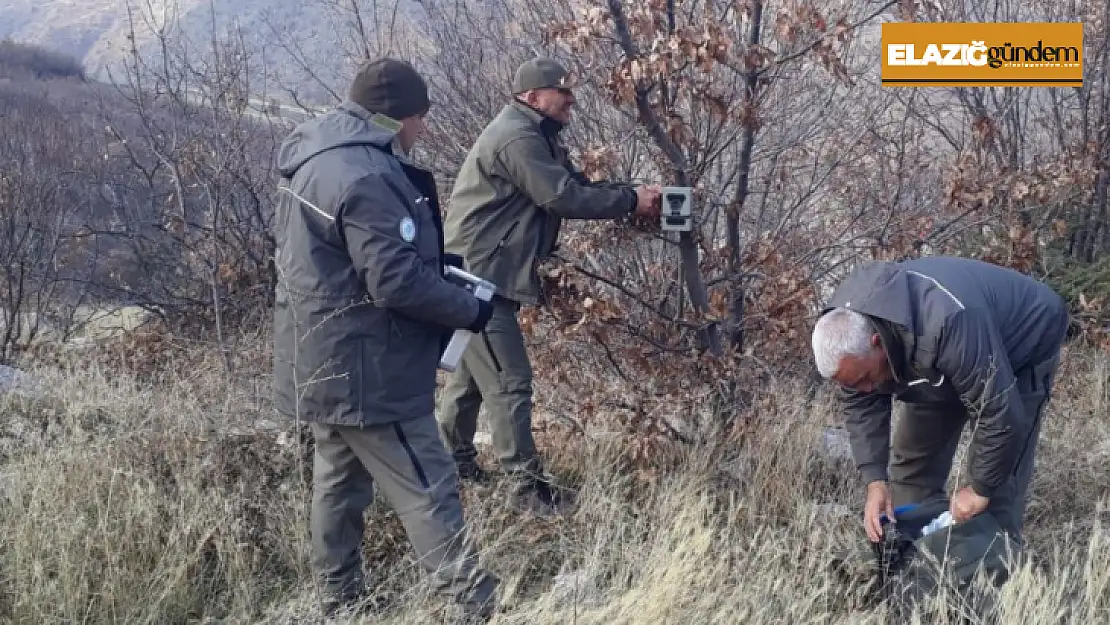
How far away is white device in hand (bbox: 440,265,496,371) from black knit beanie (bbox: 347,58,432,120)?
0.57 m

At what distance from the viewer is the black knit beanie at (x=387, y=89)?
296 cm

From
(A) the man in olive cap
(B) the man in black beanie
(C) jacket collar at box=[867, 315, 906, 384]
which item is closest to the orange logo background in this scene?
(A) the man in olive cap

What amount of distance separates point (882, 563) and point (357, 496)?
71.2 inches

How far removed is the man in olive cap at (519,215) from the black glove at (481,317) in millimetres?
775

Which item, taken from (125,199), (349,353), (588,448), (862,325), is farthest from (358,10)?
(862,325)

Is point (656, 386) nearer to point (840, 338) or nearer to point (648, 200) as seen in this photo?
point (648, 200)

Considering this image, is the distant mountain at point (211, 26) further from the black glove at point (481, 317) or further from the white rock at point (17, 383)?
the black glove at point (481, 317)

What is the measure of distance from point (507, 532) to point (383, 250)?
124 cm

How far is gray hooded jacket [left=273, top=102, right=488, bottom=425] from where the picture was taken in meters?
2.74

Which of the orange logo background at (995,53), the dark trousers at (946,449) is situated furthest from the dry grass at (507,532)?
the orange logo background at (995,53)

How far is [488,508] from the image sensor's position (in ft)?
12.5

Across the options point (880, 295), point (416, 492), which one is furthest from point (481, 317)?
point (880, 295)

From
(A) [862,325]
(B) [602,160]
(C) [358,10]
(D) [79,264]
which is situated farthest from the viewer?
(D) [79,264]

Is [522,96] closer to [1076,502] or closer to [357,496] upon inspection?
[357,496]
